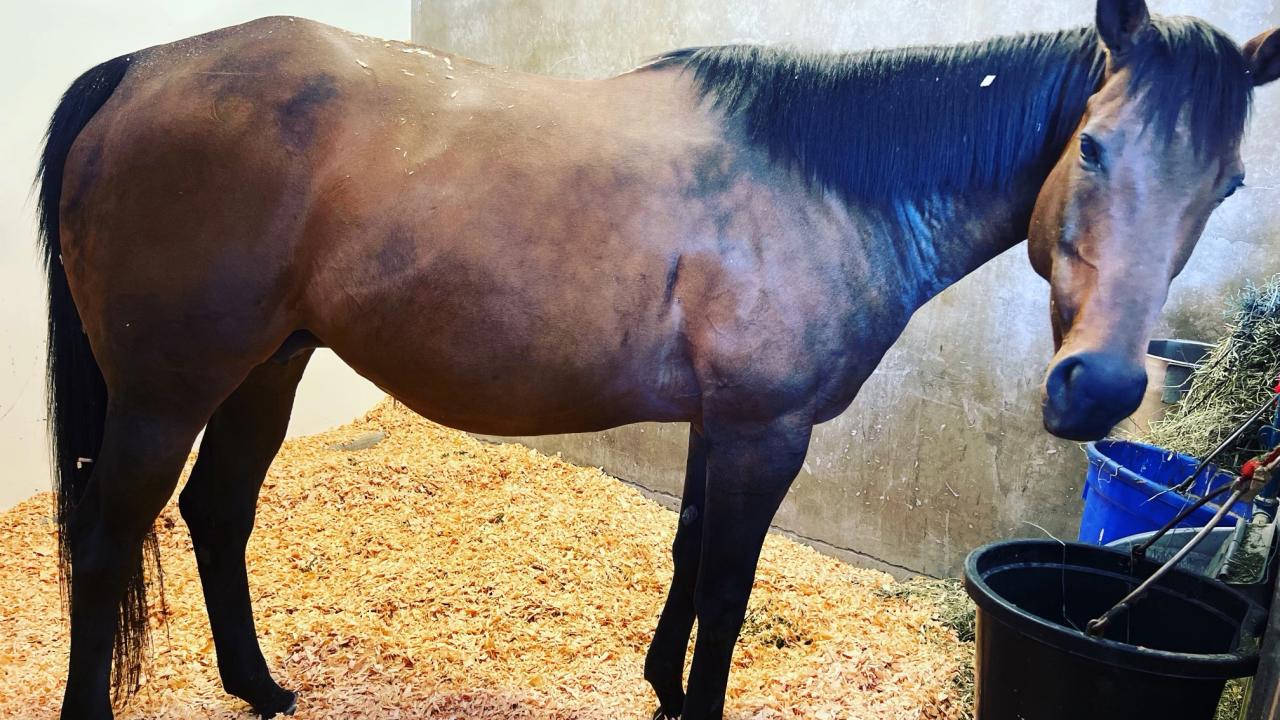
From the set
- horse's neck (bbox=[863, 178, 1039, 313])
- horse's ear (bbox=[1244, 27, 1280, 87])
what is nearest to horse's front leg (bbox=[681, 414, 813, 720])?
horse's neck (bbox=[863, 178, 1039, 313])

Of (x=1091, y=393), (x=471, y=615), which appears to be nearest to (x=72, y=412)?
(x=471, y=615)

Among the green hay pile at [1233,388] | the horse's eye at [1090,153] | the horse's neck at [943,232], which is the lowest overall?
the green hay pile at [1233,388]

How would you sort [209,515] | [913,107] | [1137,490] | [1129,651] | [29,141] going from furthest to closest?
[29,141], [1137,490], [209,515], [913,107], [1129,651]

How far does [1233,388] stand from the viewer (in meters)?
2.06

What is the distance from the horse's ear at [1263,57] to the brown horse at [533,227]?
0.25 m

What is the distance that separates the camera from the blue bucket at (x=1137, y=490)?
2.03 m

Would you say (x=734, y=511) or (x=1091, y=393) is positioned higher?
(x=1091, y=393)

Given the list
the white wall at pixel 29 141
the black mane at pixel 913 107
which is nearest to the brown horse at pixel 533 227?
the black mane at pixel 913 107

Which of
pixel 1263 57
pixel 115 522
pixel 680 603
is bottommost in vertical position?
pixel 680 603

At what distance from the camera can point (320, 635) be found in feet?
7.78

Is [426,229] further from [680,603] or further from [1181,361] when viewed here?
[1181,361]

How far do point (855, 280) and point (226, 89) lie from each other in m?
1.37

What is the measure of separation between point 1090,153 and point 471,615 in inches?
87.3

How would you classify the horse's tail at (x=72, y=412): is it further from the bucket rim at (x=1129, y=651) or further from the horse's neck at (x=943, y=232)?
the bucket rim at (x=1129, y=651)
